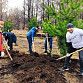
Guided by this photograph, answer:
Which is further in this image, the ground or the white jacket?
the white jacket

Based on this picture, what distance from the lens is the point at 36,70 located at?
10164 millimetres

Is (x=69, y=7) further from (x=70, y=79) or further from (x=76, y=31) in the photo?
(x=70, y=79)

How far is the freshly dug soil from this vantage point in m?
9.12

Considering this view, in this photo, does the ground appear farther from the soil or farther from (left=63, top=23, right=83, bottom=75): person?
(left=63, top=23, right=83, bottom=75): person

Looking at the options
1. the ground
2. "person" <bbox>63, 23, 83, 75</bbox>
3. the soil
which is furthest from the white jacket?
the soil

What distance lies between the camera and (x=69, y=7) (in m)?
11.8

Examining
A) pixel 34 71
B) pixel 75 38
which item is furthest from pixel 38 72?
pixel 75 38

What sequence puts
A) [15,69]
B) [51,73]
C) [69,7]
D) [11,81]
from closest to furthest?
1. [11,81]
2. [51,73]
3. [15,69]
4. [69,7]

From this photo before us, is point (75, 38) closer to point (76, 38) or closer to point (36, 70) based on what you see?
point (76, 38)

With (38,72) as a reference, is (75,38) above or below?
above

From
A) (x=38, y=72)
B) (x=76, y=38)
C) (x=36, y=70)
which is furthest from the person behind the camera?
(x=36, y=70)

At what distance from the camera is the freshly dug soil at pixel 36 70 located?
359 inches

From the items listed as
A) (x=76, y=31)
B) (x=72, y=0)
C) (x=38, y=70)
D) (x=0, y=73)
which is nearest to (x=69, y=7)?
(x=72, y=0)

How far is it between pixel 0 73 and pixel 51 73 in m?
1.80
